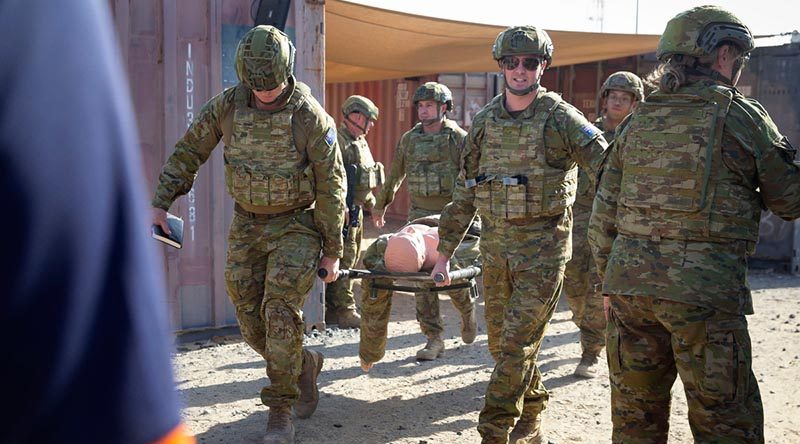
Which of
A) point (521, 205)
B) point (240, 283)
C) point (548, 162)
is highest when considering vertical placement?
point (548, 162)

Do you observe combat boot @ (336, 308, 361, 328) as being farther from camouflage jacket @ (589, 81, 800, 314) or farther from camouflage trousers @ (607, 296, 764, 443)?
camouflage jacket @ (589, 81, 800, 314)

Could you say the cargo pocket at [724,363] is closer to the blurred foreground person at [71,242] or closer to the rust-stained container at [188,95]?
the blurred foreground person at [71,242]

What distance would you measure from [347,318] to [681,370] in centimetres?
526

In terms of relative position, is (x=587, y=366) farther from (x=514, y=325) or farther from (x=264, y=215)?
(x=264, y=215)

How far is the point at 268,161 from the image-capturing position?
4.97 meters

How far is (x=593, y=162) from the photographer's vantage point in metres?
4.54

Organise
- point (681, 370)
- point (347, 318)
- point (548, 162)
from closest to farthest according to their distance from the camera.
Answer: point (681, 370) < point (548, 162) < point (347, 318)

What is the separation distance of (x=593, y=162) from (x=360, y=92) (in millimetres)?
13188

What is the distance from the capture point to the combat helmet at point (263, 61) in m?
4.75

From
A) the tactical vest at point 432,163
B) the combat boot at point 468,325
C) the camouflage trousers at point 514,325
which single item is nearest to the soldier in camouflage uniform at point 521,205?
the camouflage trousers at point 514,325

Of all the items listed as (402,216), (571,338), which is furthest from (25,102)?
(402,216)

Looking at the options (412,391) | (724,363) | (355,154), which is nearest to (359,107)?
(355,154)

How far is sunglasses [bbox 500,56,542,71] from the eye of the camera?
4.77 metres

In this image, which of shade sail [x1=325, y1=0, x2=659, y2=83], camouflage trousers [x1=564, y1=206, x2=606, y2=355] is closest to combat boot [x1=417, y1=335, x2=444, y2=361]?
camouflage trousers [x1=564, y1=206, x2=606, y2=355]
